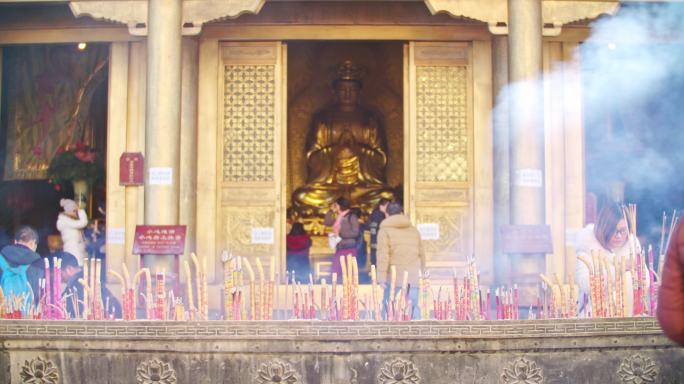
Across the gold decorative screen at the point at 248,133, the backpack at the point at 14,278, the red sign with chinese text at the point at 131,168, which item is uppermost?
the gold decorative screen at the point at 248,133

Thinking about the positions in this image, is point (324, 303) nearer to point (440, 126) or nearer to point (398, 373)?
point (398, 373)

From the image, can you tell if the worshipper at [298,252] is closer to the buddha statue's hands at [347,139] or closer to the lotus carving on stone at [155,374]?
the buddha statue's hands at [347,139]

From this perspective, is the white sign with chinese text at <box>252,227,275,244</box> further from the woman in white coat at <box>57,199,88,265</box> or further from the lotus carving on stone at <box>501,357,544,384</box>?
the lotus carving on stone at <box>501,357,544,384</box>

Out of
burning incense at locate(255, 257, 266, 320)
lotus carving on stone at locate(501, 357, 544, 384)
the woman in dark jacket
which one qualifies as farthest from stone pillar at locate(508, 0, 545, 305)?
lotus carving on stone at locate(501, 357, 544, 384)

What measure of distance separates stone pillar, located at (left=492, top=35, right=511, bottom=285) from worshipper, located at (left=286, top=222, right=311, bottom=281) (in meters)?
2.50

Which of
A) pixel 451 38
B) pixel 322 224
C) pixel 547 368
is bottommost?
pixel 547 368

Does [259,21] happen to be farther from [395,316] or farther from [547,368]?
[547,368]

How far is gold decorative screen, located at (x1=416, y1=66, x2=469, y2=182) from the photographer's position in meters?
10.8

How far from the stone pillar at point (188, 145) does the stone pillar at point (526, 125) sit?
3.16 metres

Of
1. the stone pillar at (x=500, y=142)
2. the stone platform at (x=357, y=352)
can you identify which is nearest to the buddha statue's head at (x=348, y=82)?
the stone pillar at (x=500, y=142)

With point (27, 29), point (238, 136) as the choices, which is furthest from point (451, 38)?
point (27, 29)

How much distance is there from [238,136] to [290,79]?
3446mm

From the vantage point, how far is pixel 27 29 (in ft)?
36.0

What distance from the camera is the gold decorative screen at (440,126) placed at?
10789mm
